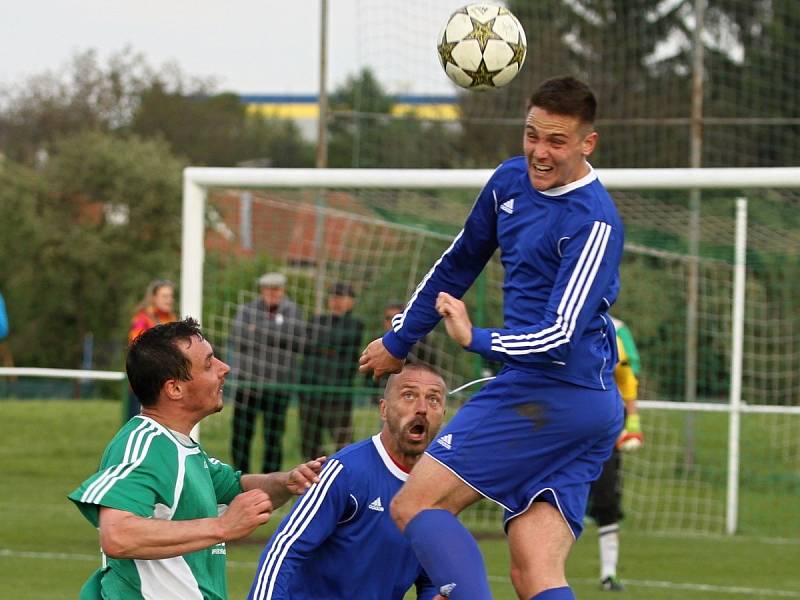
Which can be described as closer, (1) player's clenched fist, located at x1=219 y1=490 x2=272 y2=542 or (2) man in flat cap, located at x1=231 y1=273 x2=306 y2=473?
(1) player's clenched fist, located at x1=219 y1=490 x2=272 y2=542

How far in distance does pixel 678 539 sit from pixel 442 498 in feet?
24.4

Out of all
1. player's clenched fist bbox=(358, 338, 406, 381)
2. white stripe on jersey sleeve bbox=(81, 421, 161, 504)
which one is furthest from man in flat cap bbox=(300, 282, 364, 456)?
white stripe on jersey sleeve bbox=(81, 421, 161, 504)

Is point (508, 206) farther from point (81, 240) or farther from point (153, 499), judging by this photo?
point (81, 240)

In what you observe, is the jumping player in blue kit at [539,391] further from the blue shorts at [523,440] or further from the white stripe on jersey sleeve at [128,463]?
the white stripe on jersey sleeve at [128,463]

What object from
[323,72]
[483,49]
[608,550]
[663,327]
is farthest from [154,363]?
[323,72]

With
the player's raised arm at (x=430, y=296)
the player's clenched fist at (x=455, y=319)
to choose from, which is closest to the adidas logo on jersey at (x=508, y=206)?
the player's raised arm at (x=430, y=296)

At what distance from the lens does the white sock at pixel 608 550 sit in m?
9.53

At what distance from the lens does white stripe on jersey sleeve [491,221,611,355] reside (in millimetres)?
4824

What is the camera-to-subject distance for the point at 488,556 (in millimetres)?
10531

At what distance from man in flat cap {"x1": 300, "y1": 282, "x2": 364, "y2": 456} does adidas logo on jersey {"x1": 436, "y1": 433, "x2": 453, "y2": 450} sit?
→ 7299mm

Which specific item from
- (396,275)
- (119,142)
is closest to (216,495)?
(396,275)

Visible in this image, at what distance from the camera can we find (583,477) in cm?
511

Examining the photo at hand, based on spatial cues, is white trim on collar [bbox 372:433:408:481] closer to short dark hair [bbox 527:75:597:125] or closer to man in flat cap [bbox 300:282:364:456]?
short dark hair [bbox 527:75:597:125]

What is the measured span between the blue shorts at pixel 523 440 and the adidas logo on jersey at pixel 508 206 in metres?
0.55
